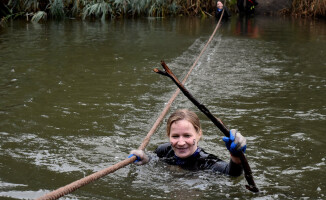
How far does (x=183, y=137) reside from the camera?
3.78 m

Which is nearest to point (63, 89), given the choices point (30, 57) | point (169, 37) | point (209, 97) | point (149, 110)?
point (149, 110)

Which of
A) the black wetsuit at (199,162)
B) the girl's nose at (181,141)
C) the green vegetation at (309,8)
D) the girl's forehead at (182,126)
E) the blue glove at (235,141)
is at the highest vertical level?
the green vegetation at (309,8)

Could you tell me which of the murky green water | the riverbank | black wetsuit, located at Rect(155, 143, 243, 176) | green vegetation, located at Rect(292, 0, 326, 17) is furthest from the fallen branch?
the riverbank

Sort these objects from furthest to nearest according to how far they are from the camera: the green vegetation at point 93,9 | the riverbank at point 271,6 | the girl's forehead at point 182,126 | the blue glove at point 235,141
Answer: the riverbank at point 271,6 < the green vegetation at point 93,9 < the girl's forehead at point 182,126 < the blue glove at point 235,141

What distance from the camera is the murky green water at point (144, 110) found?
3.79 m

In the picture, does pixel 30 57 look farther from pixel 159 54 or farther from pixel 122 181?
pixel 122 181

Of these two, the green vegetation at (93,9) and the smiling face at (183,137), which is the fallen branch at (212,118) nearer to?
the smiling face at (183,137)

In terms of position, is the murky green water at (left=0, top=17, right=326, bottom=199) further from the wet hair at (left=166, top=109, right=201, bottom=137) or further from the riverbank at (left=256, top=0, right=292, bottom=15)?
the riverbank at (left=256, top=0, right=292, bottom=15)

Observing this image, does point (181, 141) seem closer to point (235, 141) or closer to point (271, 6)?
point (235, 141)

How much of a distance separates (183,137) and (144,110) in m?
2.10

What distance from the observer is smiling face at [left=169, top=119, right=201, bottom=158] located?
3734mm

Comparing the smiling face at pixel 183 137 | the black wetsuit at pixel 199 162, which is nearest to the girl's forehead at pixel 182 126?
the smiling face at pixel 183 137

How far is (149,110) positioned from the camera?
584cm

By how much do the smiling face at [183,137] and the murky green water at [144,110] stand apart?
23 cm
